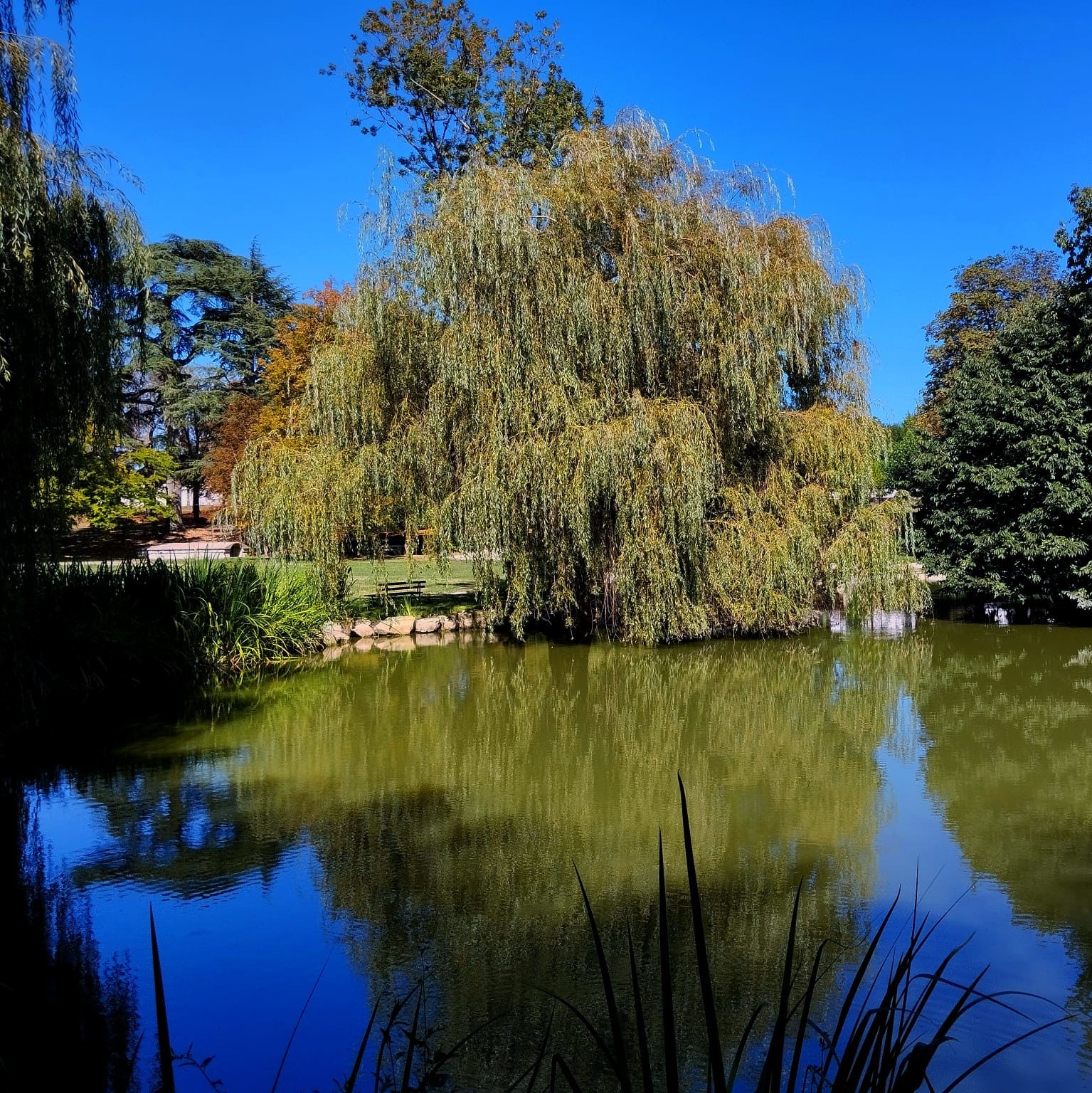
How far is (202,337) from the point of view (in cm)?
3366

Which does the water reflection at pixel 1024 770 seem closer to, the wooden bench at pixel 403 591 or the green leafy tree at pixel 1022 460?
the green leafy tree at pixel 1022 460

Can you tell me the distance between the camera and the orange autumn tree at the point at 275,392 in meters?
27.2

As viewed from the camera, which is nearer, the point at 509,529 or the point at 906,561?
the point at 509,529

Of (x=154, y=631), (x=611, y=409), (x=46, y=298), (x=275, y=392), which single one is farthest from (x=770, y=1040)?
(x=275, y=392)

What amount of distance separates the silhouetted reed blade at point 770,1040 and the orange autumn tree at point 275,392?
23.4 m

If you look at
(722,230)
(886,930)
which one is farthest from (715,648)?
(886,930)

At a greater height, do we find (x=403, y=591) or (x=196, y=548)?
(x=196, y=548)

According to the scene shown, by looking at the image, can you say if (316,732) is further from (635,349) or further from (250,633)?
(635,349)

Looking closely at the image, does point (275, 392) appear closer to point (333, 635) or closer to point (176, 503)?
point (176, 503)

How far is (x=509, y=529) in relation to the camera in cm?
1219

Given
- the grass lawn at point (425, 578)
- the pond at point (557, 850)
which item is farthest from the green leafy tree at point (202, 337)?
the pond at point (557, 850)

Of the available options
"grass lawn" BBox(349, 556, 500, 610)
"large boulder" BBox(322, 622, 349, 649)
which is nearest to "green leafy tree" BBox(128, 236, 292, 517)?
"grass lawn" BBox(349, 556, 500, 610)

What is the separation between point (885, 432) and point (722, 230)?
3.78 m

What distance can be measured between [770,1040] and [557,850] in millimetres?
2183
